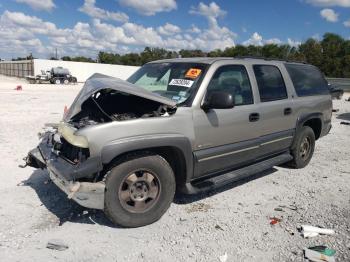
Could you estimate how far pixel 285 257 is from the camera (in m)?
3.63

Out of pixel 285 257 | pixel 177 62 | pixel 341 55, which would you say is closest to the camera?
pixel 285 257

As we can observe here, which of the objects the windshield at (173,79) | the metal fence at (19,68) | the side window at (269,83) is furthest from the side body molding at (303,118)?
the metal fence at (19,68)

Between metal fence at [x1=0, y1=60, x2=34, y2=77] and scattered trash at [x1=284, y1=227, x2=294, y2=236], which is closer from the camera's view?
scattered trash at [x1=284, y1=227, x2=294, y2=236]

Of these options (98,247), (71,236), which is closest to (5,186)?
(71,236)

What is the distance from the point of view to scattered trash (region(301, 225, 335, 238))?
13.3 feet

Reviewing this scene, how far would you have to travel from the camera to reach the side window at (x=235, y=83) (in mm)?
4723

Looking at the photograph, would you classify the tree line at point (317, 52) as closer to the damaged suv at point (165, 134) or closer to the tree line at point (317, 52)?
the tree line at point (317, 52)

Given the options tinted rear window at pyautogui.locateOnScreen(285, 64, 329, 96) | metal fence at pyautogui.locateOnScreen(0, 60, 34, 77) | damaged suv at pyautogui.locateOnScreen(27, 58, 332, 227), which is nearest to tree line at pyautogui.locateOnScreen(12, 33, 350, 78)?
metal fence at pyautogui.locateOnScreen(0, 60, 34, 77)

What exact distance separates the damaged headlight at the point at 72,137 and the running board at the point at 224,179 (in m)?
1.39

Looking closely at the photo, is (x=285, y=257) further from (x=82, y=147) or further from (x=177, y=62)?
(x=177, y=62)

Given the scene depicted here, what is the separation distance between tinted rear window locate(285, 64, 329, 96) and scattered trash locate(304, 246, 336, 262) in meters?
3.16

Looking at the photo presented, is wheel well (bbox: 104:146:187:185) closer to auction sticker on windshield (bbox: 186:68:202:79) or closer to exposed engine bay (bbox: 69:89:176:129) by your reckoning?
exposed engine bay (bbox: 69:89:176:129)

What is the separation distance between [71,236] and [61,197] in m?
1.12

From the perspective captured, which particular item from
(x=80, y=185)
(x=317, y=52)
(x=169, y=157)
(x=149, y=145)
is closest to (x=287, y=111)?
(x=169, y=157)
